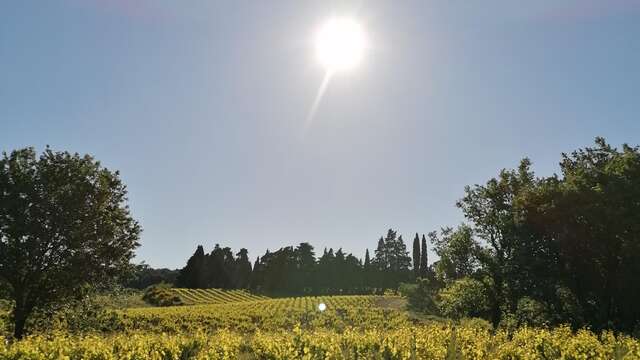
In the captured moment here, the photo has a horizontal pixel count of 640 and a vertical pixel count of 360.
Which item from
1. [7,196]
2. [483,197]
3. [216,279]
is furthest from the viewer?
[216,279]

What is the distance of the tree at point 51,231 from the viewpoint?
67.8 feet

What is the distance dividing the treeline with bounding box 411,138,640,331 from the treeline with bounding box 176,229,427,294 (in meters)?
64.4

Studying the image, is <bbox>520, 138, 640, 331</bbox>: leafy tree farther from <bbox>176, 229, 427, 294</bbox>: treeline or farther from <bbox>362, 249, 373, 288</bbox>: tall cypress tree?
<bbox>362, 249, 373, 288</bbox>: tall cypress tree

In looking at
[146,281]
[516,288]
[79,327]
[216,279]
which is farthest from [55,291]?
[146,281]

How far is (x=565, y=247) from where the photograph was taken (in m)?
28.1

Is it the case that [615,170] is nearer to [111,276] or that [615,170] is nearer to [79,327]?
[111,276]

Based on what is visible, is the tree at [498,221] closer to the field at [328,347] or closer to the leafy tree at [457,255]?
the leafy tree at [457,255]

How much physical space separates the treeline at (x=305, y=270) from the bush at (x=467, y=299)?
201ft

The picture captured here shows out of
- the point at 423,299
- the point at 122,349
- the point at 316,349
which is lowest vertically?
the point at 122,349

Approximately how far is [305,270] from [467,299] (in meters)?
79.3

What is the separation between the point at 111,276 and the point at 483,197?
24555 millimetres

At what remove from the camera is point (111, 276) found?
76.7 ft

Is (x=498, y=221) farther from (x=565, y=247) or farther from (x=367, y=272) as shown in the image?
(x=367, y=272)

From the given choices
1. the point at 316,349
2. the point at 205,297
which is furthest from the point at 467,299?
the point at 205,297
